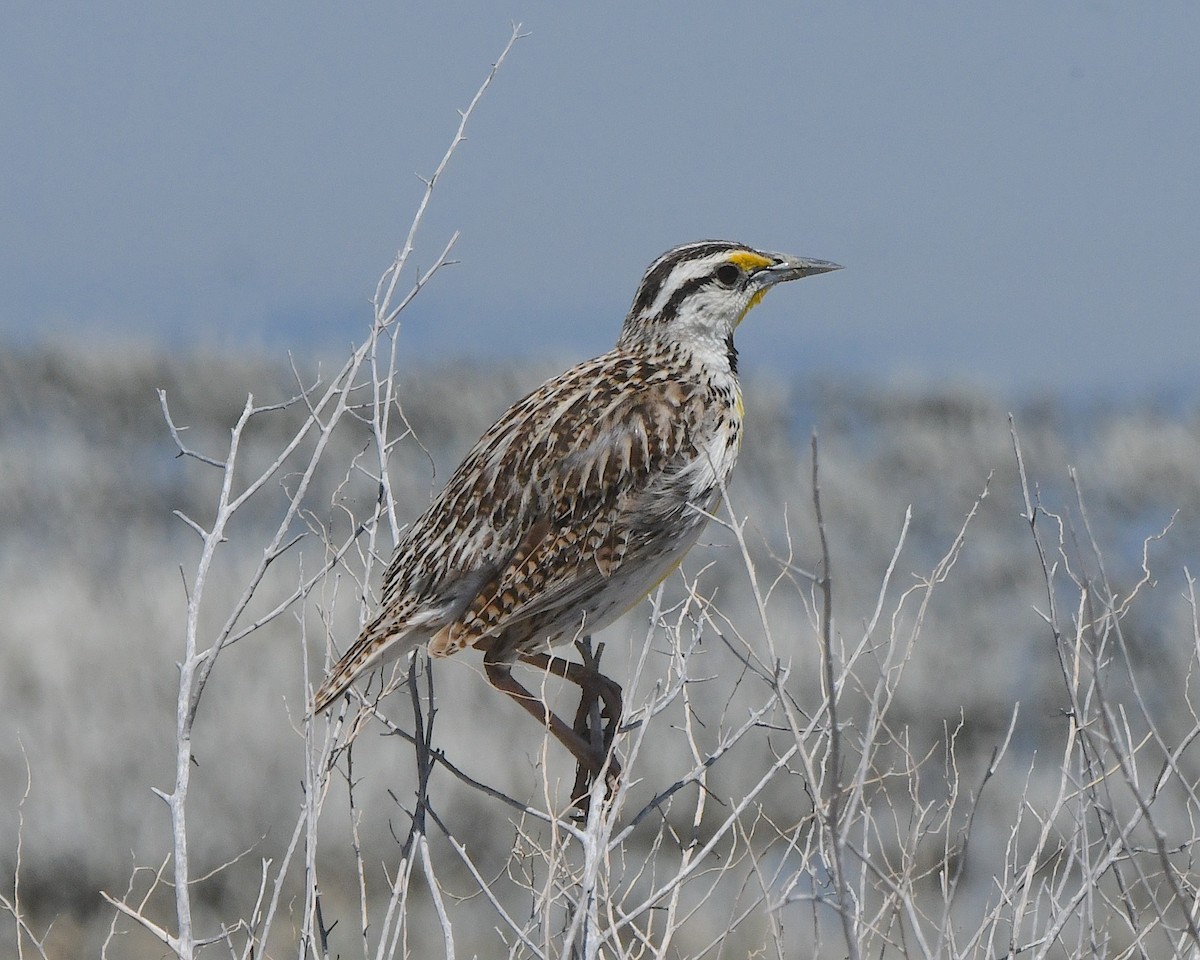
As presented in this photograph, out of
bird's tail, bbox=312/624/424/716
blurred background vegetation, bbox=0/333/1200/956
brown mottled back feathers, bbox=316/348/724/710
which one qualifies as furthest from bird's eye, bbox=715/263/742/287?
blurred background vegetation, bbox=0/333/1200/956

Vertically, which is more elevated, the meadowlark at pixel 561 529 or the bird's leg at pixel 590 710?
the meadowlark at pixel 561 529

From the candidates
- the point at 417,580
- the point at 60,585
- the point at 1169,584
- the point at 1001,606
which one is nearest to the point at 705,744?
the point at 1001,606

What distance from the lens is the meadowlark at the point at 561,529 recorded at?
14.3ft

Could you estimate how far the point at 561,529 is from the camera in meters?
4.43

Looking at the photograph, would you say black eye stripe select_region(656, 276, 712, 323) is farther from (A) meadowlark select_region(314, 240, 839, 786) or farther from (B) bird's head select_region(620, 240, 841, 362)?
(A) meadowlark select_region(314, 240, 839, 786)

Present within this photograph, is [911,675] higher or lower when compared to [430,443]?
lower

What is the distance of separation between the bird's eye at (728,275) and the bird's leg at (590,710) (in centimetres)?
128

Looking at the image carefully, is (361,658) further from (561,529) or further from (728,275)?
(728,275)

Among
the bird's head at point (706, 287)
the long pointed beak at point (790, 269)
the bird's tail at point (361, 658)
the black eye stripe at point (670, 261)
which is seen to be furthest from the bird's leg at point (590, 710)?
the long pointed beak at point (790, 269)

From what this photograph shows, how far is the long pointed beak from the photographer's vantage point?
5.07 metres

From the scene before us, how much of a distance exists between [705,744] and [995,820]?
225 cm

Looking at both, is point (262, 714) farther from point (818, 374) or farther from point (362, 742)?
point (818, 374)

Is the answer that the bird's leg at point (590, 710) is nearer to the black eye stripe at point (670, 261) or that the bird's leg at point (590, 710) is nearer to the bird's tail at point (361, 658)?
the bird's tail at point (361, 658)

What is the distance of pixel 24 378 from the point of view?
11453mm
